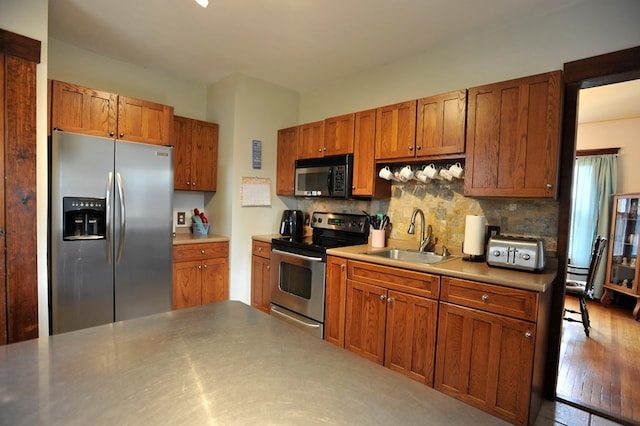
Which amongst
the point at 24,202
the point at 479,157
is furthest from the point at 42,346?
the point at 479,157

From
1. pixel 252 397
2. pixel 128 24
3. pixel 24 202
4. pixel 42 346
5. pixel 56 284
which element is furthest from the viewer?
pixel 128 24

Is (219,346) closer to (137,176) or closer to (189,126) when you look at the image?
(137,176)

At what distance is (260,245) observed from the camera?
3.38 m

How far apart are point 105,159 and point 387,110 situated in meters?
2.25

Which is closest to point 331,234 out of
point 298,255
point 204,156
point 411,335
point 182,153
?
point 298,255

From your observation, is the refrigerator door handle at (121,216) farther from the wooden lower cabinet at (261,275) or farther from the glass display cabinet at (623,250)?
the glass display cabinet at (623,250)

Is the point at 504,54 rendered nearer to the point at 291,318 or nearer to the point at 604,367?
the point at 604,367

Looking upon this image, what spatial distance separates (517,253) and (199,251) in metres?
2.64

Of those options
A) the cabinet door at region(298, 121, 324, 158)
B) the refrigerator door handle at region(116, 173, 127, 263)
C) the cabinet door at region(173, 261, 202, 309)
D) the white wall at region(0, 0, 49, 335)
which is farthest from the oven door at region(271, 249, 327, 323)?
the white wall at region(0, 0, 49, 335)

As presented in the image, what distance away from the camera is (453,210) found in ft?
8.53

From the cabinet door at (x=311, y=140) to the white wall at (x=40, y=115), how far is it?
206 cm

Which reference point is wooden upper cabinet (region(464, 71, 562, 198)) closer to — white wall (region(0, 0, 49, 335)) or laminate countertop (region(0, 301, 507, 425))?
laminate countertop (region(0, 301, 507, 425))

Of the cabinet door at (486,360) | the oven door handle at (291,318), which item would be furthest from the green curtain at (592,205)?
the oven door handle at (291,318)

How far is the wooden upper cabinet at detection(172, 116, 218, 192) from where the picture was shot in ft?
10.6
